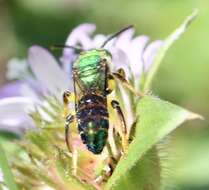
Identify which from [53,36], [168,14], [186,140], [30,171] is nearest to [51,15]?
[53,36]

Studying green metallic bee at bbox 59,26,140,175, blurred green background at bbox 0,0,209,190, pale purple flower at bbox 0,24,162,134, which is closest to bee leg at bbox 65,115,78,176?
green metallic bee at bbox 59,26,140,175

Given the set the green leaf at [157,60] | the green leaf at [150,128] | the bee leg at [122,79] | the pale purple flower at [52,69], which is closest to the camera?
the green leaf at [150,128]

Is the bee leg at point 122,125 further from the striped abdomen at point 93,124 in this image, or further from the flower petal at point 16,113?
the flower petal at point 16,113

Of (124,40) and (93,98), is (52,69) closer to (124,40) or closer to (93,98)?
(124,40)

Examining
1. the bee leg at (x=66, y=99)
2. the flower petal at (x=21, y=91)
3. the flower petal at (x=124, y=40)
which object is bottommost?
the bee leg at (x=66, y=99)

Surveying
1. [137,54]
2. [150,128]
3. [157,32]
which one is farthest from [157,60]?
[157,32]

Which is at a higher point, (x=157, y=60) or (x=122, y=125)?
(x=157, y=60)

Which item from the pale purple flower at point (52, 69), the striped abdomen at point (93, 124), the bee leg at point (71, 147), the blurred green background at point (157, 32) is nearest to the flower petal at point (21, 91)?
the pale purple flower at point (52, 69)
